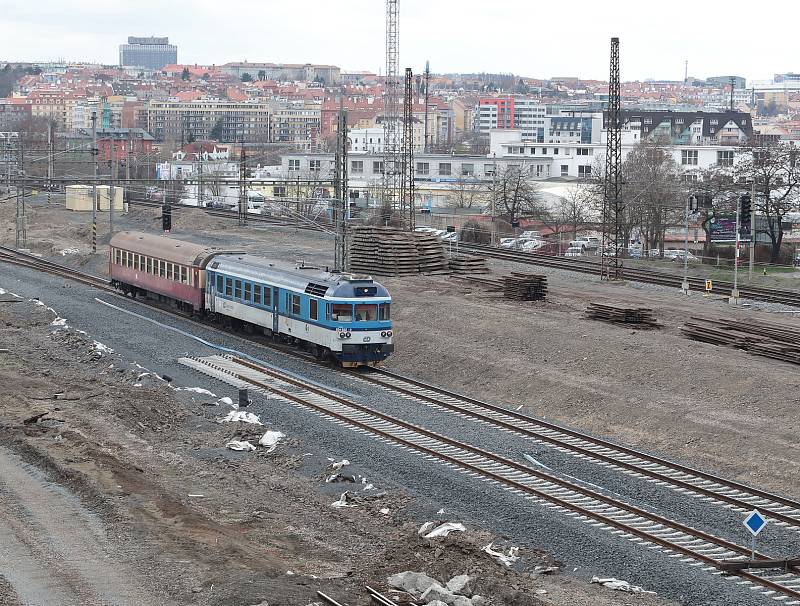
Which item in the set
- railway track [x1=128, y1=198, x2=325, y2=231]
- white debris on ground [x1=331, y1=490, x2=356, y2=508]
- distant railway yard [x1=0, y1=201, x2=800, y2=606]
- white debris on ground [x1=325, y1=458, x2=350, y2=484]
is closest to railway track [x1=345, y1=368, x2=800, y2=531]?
distant railway yard [x1=0, y1=201, x2=800, y2=606]

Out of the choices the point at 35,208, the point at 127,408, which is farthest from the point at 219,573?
the point at 35,208

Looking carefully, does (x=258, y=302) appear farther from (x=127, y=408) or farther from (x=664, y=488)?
(x=664, y=488)

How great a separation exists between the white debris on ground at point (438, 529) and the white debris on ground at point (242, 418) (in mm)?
8755

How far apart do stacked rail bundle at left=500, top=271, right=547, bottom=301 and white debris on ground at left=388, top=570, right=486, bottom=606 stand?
29.2 metres

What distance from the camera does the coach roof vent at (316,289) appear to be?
113ft

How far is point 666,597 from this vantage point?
17.3 meters

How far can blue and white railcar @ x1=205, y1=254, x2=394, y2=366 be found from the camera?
112 ft

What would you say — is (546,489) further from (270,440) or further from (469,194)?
(469,194)

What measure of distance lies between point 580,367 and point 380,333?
5.71 metres

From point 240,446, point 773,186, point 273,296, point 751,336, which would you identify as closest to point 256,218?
point 773,186

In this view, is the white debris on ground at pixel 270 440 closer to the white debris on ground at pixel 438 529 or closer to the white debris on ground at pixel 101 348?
the white debris on ground at pixel 438 529

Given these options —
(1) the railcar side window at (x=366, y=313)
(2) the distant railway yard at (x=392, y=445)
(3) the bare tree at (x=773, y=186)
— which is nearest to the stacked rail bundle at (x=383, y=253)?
(2) the distant railway yard at (x=392, y=445)

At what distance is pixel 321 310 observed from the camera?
34.7m

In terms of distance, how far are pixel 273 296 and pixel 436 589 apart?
21975 millimetres
